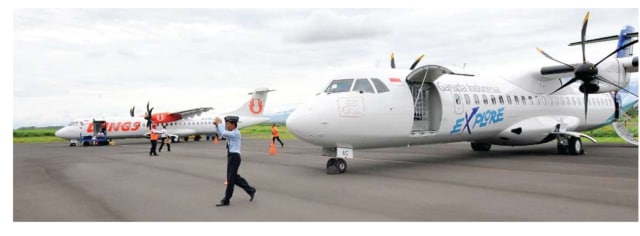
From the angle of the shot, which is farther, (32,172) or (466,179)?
(32,172)

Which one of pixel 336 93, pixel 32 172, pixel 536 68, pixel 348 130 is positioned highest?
pixel 536 68

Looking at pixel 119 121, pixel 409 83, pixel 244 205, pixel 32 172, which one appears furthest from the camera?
pixel 119 121

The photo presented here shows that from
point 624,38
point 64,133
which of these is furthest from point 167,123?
point 624,38

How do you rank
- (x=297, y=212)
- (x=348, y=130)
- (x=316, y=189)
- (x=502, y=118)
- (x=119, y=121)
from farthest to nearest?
1. (x=119, y=121)
2. (x=502, y=118)
3. (x=348, y=130)
4. (x=316, y=189)
5. (x=297, y=212)

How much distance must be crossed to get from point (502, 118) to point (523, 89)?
2192mm

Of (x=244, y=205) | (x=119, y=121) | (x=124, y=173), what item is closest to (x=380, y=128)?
(x=244, y=205)

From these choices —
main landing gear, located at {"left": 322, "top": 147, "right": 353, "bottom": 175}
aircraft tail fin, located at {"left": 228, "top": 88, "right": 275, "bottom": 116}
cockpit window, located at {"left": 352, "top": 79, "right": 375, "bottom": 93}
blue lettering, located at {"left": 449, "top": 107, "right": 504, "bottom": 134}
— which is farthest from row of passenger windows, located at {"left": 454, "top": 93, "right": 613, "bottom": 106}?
aircraft tail fin, located at {"left": 228, "top": 88, "right": 275, "bottom": 116}

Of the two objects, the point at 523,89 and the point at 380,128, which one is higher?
the point at 523,89

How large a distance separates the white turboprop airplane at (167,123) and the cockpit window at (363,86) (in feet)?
94.7

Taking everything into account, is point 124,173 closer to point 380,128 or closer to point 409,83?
point 380,128

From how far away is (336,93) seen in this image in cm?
1095

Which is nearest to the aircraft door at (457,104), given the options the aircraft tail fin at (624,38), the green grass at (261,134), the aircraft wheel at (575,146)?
the aircraft wheel at (575,146)

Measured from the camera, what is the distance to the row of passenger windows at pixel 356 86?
1114 centimetres

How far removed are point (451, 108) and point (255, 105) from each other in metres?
34.5
